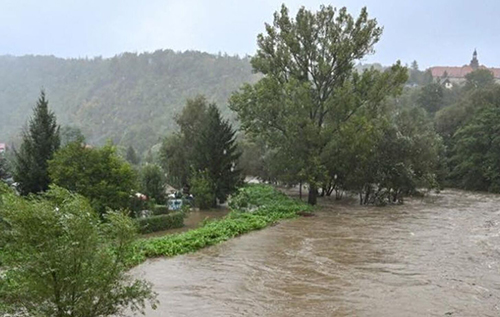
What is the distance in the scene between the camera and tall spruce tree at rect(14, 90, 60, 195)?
23062 millimetres

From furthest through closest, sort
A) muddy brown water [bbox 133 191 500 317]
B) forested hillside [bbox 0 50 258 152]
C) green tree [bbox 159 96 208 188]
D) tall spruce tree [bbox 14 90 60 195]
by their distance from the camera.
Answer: forested hillside [bbox 0 50 258 152] < green tree [bbox 159 96 208 188] < tall spruce tree [bbox 14 90 60 195] < muddy brown water [bbox 133 191 500 317]

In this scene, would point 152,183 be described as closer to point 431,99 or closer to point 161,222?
point 161,222

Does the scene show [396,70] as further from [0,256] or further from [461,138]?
[0,256]

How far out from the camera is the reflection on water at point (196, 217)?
22.0 m

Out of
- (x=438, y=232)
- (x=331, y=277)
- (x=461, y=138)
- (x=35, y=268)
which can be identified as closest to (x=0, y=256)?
(x=35, y=268)

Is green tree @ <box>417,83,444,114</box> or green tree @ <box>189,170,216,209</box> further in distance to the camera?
green tree @ <box>417,83,444,114</box>

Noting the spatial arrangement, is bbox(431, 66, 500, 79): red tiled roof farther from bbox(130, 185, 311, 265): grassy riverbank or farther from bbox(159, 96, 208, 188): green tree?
bbox(130, 185, 311, 265): grassy riverbank

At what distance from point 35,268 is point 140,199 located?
19749 millimetres

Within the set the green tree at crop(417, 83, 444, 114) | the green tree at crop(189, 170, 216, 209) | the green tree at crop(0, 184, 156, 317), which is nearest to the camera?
the green tree at crop(0, 184, 156, 317)

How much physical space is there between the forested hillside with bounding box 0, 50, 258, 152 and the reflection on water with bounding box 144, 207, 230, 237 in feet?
224

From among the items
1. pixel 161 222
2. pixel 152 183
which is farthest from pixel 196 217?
pixel 152 183

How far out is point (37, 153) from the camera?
2361cm

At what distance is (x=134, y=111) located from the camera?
114500 millimetres

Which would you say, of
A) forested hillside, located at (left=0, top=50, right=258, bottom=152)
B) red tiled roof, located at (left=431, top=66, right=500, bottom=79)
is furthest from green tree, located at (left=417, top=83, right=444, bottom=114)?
red tiled roof, located at (left=431, top=66, right=500, bottom=79)
